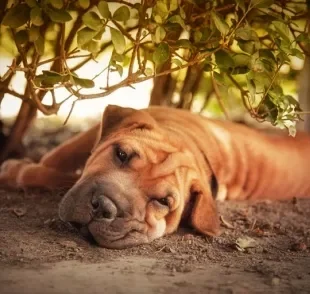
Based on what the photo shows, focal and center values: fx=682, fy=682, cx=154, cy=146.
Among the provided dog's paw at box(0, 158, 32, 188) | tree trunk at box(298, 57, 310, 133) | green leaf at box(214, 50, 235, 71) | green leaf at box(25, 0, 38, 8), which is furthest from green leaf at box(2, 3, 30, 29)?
tree trunk at box(298, 57, 310, 133)

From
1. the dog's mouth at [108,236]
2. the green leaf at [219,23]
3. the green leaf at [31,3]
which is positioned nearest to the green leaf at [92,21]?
the green leaf at [31,3]

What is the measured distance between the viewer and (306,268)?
3.56m

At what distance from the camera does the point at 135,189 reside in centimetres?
384

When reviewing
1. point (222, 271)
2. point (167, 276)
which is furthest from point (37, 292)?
point (222, 271)

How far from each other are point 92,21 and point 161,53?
0.43 metres

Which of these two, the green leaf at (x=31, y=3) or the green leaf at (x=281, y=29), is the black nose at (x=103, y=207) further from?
the green leaf at (x=281, y=29)

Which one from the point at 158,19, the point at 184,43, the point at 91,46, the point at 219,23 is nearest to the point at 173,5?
the point at 158,19

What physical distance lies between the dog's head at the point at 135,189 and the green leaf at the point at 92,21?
81cm

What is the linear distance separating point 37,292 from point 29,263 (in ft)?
1.50

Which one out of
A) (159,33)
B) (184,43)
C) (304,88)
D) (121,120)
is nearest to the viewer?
(159,33)

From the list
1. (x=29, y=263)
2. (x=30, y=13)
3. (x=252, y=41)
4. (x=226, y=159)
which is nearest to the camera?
(x=29, y=263)

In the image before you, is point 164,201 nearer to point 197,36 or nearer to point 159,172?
point 159,172

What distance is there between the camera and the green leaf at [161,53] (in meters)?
3.73

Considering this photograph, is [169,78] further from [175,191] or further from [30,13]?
[30,13]
